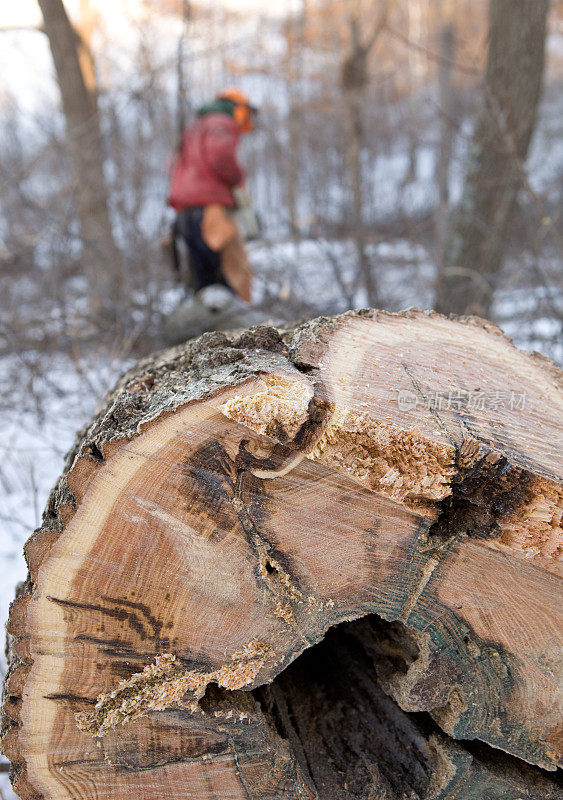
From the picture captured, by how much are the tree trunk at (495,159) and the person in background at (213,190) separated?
160cm

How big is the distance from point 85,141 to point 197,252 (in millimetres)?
1957

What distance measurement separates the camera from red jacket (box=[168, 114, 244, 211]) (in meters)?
3.85

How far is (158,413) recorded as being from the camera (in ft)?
2.82

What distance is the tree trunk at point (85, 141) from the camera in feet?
15.0

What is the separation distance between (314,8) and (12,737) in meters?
13.0

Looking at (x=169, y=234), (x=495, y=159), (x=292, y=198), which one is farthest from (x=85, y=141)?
(x=292, y=198)

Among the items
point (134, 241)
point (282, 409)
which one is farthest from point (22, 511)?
point (134, 241)

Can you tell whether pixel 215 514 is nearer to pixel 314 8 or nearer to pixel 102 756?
pixel 102 756

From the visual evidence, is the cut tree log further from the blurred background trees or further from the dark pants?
the dark pants

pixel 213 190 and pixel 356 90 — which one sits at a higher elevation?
pixel 356 90

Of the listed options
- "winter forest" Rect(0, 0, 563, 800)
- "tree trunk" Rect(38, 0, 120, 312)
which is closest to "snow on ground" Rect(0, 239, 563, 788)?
"winter forest" Rect(0, 0, 563, 800)

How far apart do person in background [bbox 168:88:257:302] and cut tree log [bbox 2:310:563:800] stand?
3189 mm

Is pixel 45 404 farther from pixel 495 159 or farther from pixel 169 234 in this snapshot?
pixel 495 159

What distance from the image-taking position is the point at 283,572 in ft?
3.19
